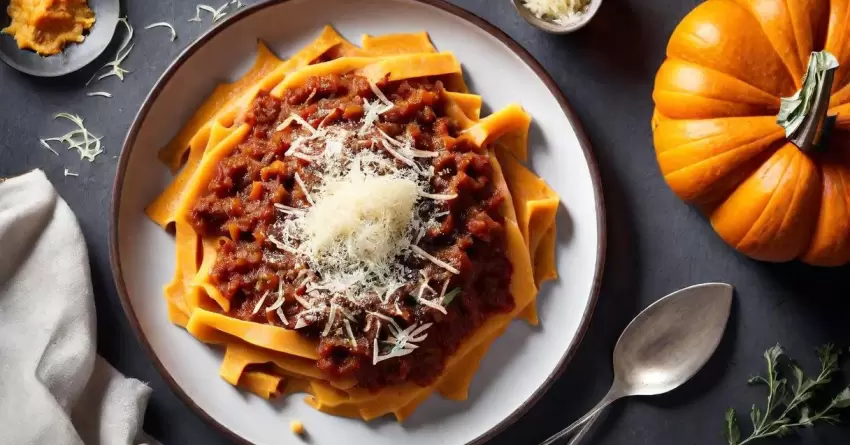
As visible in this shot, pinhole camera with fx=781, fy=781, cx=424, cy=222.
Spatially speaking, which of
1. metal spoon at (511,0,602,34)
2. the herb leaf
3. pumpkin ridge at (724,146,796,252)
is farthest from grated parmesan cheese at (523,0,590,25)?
the herb leaf

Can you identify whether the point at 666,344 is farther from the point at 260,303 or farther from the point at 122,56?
the point at 122,56

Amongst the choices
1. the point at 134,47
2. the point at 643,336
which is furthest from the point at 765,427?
the point at 134,47

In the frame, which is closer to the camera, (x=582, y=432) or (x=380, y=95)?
(x=380, y=95)

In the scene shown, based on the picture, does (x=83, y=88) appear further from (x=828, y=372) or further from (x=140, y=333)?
(x=828, y=372)

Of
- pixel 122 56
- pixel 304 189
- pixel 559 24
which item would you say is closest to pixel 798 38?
pixel 559 24

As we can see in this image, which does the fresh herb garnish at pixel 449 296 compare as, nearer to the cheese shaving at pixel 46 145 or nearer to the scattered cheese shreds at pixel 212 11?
the scattered cheese shreds at pixel 212 11

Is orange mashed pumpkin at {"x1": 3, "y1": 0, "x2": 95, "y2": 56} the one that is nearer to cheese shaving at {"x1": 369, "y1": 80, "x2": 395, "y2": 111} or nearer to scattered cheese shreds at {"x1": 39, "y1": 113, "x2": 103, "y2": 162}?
scattered cheese shreds at {"x1": 39, "y1": 113, "x2": 103, "y2": 162}
